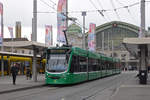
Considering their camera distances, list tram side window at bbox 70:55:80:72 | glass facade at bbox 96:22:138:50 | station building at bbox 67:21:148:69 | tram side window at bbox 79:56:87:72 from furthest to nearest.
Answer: glass facade at bbox 96:22:138:50 < station building at bbox 67:21:148:69 < tram side window at bbox 79:56:87:72 < tram side window at bbox 70:55:80:72

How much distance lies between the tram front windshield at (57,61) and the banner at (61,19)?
24.1 feet

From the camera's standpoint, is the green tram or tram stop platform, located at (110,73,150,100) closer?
tram stop platform, located at (110,73,150,100)

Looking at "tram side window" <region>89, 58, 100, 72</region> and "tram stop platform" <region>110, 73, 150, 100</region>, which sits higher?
"tram side window" <region>89, 58, 100, 72</region>

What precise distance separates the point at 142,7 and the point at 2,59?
20.5 m

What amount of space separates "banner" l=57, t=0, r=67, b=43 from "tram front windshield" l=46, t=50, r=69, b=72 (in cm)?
735

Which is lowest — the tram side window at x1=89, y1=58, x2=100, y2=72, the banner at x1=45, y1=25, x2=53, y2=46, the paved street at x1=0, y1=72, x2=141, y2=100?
the paved street at x1=0, y1=72, x2=141, y2=100

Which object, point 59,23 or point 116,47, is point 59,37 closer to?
point 59,23

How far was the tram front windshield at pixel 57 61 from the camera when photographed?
922 inches

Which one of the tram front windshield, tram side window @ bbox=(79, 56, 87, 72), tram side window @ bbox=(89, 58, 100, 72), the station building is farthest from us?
the station building

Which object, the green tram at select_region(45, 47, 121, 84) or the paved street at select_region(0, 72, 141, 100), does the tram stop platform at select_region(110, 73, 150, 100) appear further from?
the green tram at select_region(45, 47, 121, 84)

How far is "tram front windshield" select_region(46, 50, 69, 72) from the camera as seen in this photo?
23.4m

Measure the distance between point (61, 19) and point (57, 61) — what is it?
28.5 feet

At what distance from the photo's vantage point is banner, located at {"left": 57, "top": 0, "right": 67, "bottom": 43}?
30812 mm

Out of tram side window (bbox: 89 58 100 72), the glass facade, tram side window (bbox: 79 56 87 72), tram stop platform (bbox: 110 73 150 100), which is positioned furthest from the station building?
tram stop platform (bbox: 110 73 150 100)
